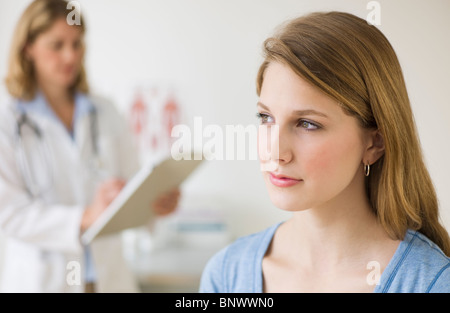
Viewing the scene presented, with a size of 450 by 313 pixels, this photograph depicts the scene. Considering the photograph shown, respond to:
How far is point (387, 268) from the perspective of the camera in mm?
847

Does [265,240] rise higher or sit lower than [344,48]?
lower

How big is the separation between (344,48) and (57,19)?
1093 millimetres

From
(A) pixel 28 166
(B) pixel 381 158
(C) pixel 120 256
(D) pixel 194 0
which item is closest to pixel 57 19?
(A) pixel 28 166

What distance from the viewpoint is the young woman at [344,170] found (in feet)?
2.69

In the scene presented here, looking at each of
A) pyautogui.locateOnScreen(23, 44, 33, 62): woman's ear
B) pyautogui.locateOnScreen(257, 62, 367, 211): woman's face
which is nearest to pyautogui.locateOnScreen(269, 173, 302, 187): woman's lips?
pyautogui.locateOnScreen(257, 62, 367, 211): woman's face

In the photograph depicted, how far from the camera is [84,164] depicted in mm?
1720

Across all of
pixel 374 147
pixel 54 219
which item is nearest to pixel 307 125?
pixel 374 147

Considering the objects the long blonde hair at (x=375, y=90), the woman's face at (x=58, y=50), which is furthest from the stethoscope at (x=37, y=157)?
the long blonde hair at (x=375, y=90)

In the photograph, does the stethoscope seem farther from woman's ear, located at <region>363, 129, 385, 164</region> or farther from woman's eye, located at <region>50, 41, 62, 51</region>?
woman's ear, located at <region>363, 129, 385, 164</region>

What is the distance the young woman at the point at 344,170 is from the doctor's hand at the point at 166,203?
776 millimetres

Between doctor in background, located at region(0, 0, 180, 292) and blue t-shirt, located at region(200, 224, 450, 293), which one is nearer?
blue t-shirt, located at region(200, 224, 450, 293)

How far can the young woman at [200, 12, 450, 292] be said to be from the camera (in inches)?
32.2

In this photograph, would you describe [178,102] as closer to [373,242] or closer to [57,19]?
[57,19]
